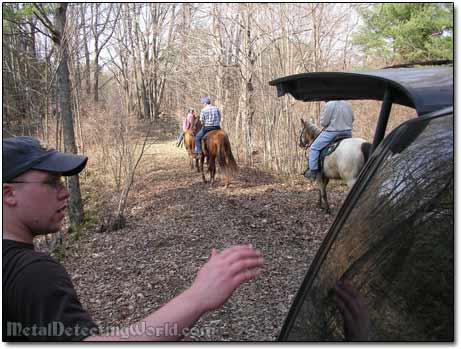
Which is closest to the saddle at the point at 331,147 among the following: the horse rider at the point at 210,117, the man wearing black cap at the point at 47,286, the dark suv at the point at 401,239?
the horse rider at the point at 210,117

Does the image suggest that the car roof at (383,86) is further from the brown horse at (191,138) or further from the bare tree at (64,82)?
the brown horse at (191,138)

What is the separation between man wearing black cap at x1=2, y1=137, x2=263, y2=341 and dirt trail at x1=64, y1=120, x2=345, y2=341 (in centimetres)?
160

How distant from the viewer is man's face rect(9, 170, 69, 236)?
66.4 inches

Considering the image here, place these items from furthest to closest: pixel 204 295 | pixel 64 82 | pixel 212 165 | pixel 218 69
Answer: pixel 218 69
pixel 212 165
pixel 64 82
pixel 204 295

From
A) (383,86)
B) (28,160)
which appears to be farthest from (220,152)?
(28,160)

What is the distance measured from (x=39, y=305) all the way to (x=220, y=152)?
10.8 meters

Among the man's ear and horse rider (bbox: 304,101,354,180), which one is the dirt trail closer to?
horse rider (bbox: 304,101,354,180)

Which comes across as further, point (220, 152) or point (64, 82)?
point (220, 152)

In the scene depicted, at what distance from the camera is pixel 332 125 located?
29.2 ft

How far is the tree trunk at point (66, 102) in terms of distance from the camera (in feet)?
25.8

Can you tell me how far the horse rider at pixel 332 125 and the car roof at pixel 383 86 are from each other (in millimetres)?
6088

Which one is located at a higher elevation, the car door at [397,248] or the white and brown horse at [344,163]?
the car door at [397,248]

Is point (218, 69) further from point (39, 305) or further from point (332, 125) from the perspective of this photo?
point (39, 305)

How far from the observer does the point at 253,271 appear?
1479 mm
